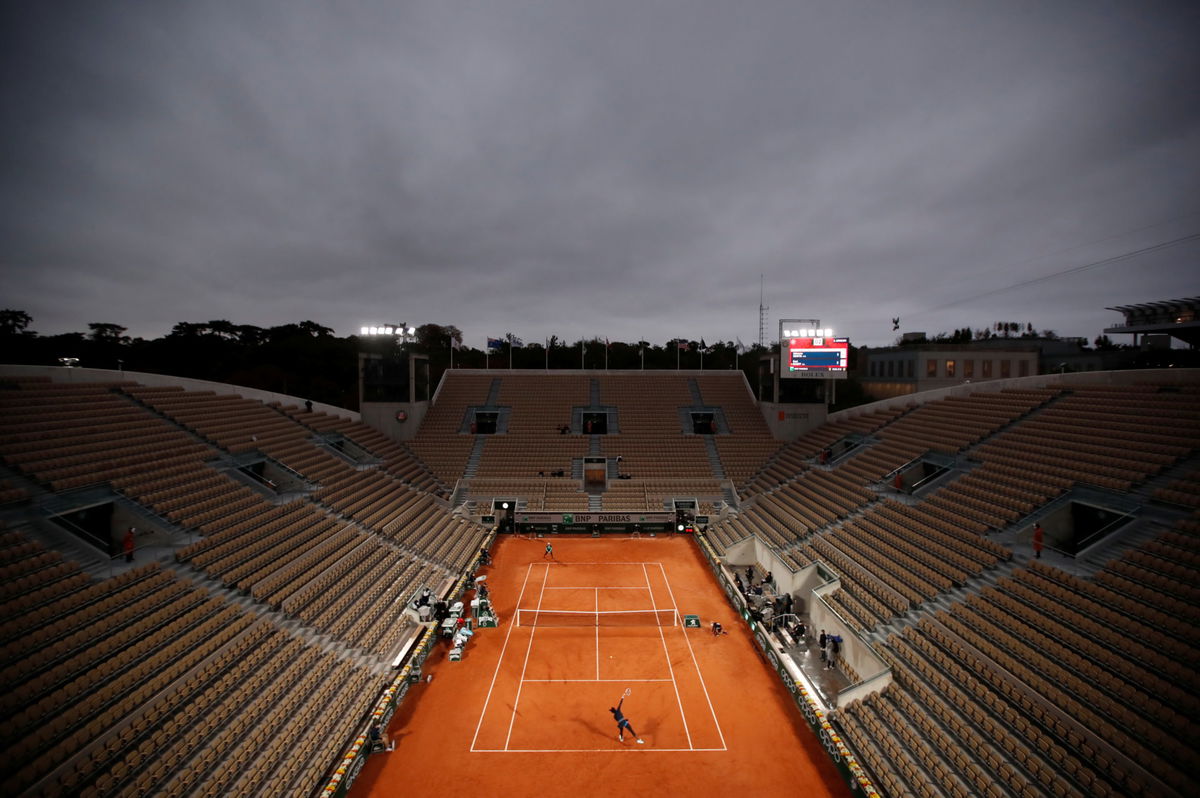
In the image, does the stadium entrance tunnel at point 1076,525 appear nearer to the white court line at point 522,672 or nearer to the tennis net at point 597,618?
the tennis net at point 597,618

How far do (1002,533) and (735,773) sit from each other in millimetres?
12176

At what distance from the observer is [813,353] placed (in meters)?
33.3

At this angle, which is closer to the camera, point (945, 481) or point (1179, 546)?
point (1179, 546)

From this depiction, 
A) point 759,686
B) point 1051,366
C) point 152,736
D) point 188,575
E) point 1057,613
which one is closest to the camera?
point 152,736

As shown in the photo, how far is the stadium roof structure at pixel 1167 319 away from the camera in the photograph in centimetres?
2677

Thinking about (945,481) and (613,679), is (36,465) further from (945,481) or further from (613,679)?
(945,481)

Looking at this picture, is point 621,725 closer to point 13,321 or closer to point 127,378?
point 127,378

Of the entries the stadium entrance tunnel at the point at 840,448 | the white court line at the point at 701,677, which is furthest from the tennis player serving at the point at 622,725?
the stadium entrance tunnel at the point at 840,448

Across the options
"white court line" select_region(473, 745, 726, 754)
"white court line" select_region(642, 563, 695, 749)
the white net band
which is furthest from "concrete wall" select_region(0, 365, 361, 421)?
"white court line" select_region(642, 563, 695, 749)

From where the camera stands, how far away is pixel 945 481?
21.2m

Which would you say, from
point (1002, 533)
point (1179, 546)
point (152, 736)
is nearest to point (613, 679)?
point (152, 736)

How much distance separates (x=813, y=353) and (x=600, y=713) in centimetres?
2706

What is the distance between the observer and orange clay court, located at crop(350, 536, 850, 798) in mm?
11539

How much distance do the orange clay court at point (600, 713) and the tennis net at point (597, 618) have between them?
8 centimetres
